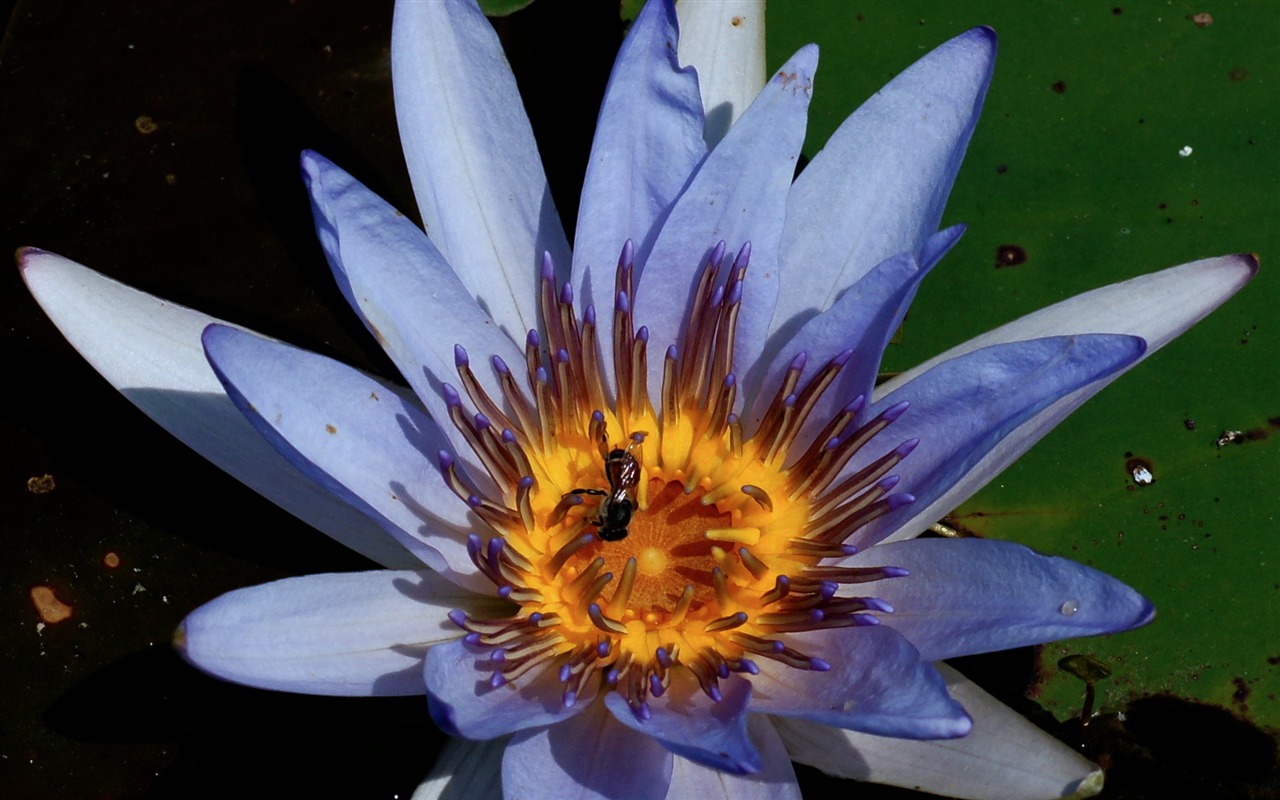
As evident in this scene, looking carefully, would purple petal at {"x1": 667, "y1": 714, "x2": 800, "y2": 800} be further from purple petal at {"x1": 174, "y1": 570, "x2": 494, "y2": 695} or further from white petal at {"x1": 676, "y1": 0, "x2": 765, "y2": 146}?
white petal at {"x1": 676, "y1": 0, "x2": 765, "y2": 146}

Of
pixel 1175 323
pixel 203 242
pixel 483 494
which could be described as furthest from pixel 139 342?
pixel 1175 323

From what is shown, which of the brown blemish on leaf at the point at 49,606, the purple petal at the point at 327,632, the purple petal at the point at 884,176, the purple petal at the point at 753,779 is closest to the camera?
the purple petal at the point at 327,632

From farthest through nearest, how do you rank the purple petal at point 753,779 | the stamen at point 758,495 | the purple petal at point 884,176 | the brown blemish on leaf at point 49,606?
the brown blemish on leaf at point 49,606 < the stamen at point 758,495 < the purple petal at point 884,176 < the purple petal at point 753,779

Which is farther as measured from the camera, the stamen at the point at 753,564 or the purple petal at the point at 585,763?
the stamen at the point at 753,564

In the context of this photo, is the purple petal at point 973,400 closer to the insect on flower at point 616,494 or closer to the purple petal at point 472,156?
the insect on flower at point 616,494

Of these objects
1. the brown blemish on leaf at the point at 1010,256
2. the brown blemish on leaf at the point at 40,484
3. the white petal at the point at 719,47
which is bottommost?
the brown blemish on leaf at the point at 40,484

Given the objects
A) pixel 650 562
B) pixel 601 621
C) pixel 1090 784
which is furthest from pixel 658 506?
pixel 1090 784

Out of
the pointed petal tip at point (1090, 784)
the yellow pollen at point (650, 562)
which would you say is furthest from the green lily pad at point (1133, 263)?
the yellow pollen at point (650, 562)
